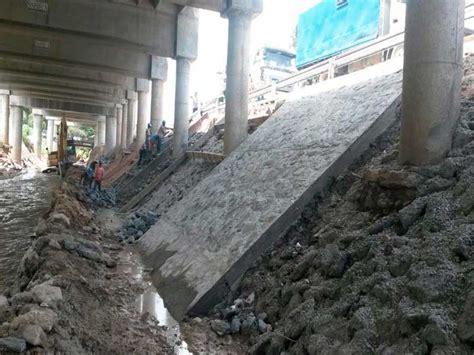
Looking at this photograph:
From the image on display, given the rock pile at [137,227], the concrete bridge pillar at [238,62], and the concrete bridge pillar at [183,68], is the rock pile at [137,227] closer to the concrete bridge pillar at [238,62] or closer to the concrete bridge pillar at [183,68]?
the concrete bridge pillar at [238,62]

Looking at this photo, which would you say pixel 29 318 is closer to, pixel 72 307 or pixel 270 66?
pixel 72 307

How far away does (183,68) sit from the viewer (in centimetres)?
1764

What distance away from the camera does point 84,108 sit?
38688 millimetres

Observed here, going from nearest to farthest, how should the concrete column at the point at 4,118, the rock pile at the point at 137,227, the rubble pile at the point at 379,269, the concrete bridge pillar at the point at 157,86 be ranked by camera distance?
the rubble pile at the point at 379,269 → the rock pile at the point at 137,227 → the concrete bridge pillar at the point at 157,86 → the concrete column at the point at 4,118

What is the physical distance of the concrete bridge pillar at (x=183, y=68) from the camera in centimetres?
1680

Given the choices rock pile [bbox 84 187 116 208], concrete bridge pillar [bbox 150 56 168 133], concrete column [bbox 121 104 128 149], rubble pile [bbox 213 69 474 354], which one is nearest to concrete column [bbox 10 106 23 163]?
concrete column [bbox 121 104 128 149]

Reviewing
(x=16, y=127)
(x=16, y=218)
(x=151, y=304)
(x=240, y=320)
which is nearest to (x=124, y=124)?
(x=16, y=127)

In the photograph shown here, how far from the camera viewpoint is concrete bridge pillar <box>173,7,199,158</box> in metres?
16.8

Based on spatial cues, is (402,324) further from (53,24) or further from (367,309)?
(53,24)

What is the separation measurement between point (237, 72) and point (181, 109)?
17.2ft

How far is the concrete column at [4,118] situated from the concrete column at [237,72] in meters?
27.4

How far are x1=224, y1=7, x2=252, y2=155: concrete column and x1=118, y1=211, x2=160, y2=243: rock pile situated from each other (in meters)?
2.85

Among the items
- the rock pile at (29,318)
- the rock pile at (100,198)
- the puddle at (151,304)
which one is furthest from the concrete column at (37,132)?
the rock pile at (29,318)

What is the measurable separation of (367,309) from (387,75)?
247 inches
